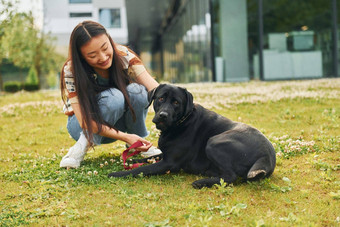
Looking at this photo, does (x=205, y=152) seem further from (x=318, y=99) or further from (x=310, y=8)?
(x=310, y=8)

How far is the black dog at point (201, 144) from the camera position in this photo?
3662 millimetres

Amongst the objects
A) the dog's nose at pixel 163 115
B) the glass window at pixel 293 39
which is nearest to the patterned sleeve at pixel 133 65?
the dog's nose at pixel 163 115

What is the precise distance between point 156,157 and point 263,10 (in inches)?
597

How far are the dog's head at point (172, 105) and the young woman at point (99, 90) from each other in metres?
0.50

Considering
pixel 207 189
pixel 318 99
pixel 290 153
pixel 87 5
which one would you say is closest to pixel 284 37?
pixel 318 99

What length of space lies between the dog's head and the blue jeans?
24.8 inches

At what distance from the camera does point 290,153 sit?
4730 millimetres

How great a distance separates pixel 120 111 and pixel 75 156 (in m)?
0.82

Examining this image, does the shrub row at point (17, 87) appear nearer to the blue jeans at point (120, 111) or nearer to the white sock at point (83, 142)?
the blue jeans at point (120, 111)

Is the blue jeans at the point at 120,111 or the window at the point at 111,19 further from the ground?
the window at the point at 111,19

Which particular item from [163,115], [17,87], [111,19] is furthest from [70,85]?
[111,19]

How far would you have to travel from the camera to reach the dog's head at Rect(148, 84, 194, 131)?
13.2 ft

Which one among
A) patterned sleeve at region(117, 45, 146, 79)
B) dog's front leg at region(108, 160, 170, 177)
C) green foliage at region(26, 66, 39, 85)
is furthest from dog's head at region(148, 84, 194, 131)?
Answer: green foliage at region(26, 66, 39, 85)

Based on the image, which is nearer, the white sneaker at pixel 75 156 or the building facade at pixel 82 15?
the white sneaker at pixel 75 156
